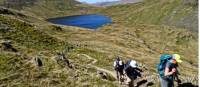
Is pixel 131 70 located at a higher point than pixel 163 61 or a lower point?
lower

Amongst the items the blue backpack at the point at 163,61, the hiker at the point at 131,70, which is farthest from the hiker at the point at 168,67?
the hiker at the point at 131,70

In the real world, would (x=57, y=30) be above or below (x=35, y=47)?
below

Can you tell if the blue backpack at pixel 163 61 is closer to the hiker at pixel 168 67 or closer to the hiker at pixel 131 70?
the hiker at pixel 168 67

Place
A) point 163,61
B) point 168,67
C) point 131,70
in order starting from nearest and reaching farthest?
point 168,67
point 163,61
point 131,70

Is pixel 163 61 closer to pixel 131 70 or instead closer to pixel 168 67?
pixel 168 67

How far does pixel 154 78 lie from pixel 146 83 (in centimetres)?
90

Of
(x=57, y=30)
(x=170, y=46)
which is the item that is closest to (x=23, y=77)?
(x=57, y=30)

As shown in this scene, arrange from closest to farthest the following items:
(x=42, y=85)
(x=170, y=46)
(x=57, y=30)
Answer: (x=42, y=85), (x=57, y=30), (x=170, y=46)

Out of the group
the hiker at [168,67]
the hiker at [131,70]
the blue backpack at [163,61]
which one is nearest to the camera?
the hiker at [168,67]

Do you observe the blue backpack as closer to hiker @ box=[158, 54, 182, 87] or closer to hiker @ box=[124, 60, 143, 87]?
hiker @ box=[158, 54, 182, 87]

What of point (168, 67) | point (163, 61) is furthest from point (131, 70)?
point (168, 67)

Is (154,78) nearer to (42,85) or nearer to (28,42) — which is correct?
(42,85)

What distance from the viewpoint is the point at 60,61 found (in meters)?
29.5

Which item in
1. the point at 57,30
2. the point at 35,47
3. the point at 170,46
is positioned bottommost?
the point at 170,46
